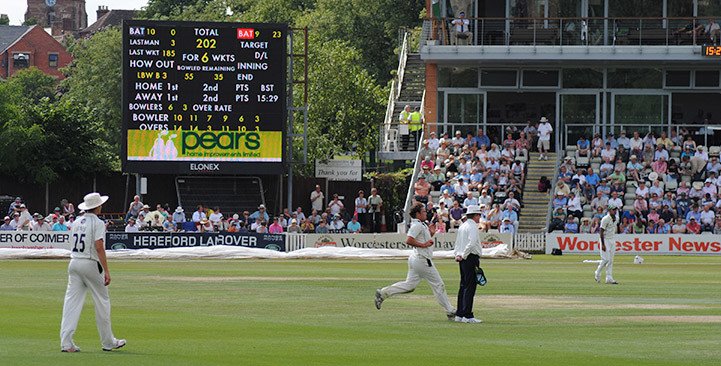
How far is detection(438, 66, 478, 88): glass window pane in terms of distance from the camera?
161 feet

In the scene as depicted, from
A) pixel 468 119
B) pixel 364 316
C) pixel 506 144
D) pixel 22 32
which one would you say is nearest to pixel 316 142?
pixel 468 119

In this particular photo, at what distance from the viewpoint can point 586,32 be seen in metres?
47.0

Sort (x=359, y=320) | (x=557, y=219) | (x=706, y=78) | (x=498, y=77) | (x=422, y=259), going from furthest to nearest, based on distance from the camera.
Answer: (x=498, y=77), (x=706, y=78), (x=557, y=219), (x=359, y=320), (x=422, y=259)

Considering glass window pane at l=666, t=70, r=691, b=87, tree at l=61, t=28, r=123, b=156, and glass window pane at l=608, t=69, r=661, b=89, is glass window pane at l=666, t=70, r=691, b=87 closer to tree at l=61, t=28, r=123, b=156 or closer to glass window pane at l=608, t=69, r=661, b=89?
glass window pane at l=608, t=69, r=661, b=89

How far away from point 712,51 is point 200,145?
16.9 m

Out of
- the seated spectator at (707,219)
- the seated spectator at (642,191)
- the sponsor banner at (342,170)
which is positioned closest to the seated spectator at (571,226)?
the seated spectator at (642,191)

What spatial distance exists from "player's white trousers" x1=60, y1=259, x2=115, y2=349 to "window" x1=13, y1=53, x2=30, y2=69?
102782mm

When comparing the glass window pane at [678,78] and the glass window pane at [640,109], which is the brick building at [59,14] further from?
the glass window pane at [678,78]

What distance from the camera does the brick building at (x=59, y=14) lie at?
5556 inches

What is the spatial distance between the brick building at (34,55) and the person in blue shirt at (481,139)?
73.5m

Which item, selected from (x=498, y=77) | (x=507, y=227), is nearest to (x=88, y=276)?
(x=507, y=227)

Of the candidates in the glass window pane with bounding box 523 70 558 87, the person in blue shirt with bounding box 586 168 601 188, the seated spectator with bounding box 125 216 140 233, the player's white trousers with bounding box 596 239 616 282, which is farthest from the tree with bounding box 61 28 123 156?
the player's white trousers with bounding box 596 239 616 282

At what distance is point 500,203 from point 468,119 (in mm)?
7544

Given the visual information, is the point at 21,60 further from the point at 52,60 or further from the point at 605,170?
the point at 605,170
